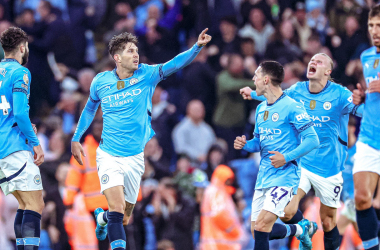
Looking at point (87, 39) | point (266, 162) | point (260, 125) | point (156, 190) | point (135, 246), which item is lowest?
point (135, 246)

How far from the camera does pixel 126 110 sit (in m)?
7.29

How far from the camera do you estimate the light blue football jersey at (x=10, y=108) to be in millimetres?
6801

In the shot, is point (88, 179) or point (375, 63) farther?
point (88, 179)

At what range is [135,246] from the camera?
10.4 metres

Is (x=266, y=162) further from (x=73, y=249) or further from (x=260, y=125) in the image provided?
(x=73, y=249)

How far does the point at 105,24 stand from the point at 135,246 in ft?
18.6

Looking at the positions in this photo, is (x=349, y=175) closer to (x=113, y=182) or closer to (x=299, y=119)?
(x=299, y=119)

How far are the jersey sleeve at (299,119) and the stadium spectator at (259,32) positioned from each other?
253 inches

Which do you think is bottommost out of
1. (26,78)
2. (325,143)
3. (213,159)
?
(213,159)

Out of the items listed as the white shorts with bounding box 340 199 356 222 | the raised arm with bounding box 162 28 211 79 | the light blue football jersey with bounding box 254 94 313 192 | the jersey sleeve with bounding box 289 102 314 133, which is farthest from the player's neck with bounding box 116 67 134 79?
the white shorts with bounding box 340 199 356 222

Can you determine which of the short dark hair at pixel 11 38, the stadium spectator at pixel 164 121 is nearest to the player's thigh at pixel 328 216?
the short dark hair at pixel 11 38

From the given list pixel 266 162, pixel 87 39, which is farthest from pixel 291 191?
pixel 87 39

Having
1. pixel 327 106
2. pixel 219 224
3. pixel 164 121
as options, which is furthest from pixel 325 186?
pixel 164 121

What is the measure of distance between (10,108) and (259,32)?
7617mm
